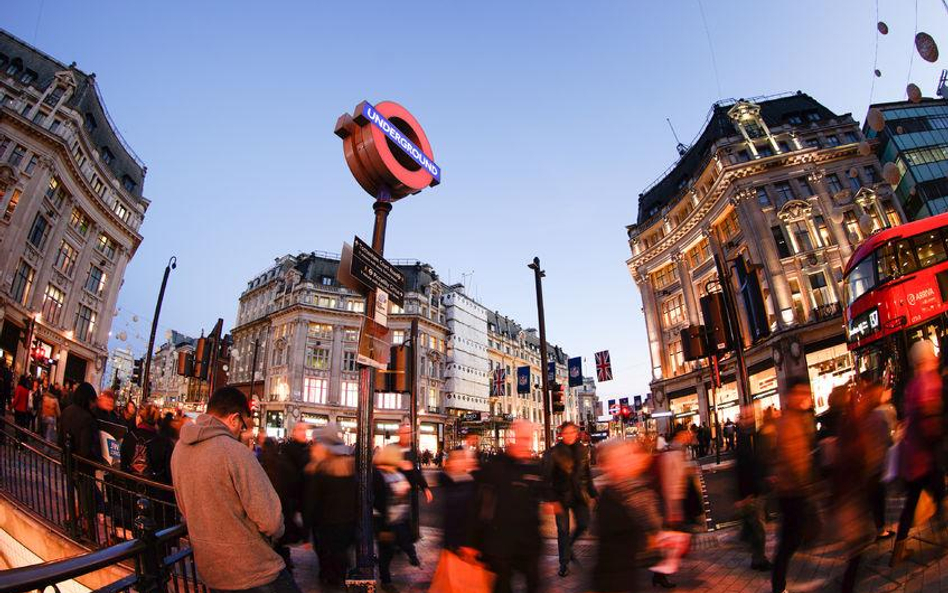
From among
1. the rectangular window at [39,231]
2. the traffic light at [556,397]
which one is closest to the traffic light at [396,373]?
the traffic light at [556,397]

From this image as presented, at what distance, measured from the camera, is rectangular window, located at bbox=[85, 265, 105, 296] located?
39.6 m

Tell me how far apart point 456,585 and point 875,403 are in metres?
4.68

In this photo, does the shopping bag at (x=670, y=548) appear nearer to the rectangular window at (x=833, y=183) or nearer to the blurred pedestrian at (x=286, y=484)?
the blurred pedestrian at (x=286, y=484)

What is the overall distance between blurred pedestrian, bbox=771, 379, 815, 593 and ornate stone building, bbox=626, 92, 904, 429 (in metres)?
26.6

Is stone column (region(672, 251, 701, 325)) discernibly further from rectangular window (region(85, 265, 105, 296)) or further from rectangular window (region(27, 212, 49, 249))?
rectangular window (region(85, 265, 105, 296))

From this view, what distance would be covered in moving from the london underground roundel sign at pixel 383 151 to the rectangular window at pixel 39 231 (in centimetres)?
3804

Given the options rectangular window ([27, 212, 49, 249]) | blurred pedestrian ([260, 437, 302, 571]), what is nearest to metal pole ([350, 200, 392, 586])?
blurred pedestrian ([260, 437, 302, 571])

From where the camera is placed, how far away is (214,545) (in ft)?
8.97

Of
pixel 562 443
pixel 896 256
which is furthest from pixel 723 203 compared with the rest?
pixel 562 443

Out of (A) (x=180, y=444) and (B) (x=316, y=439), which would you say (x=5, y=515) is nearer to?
(B) (x=316, y=439)

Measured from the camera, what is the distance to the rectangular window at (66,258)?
35.0 m

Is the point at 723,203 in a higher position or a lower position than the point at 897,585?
higher

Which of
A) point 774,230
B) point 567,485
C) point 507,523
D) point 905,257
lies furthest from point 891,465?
point 774,230

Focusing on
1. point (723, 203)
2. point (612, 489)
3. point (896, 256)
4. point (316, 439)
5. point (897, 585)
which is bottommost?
point (897, 585)
